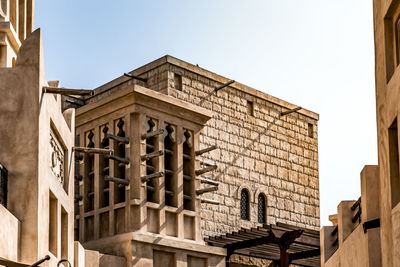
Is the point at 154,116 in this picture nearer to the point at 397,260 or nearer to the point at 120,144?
the point at 120,144

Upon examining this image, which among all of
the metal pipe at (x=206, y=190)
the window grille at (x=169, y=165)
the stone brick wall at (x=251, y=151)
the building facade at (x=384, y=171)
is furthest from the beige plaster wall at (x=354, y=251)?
the stone brick wall at (x=251, y=151)

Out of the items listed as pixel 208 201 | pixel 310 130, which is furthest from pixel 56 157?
pixel 310 130

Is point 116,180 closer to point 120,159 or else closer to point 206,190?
point 120,159

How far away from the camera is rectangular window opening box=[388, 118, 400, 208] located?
Answer: 35.3ft

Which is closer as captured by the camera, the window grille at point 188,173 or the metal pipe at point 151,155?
the metal pipe at point 151,155

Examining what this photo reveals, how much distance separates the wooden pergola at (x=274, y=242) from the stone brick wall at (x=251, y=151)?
0.82 metres

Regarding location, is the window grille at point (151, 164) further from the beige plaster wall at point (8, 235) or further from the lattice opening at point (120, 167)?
the beige plaster wall at point (8, 235)

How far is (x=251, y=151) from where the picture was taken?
2414 centimetres

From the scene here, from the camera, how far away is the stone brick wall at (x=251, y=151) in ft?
73.3

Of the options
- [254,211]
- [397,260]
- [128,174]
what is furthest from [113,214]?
[397,260]

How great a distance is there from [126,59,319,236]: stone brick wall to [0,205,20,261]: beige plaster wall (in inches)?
417

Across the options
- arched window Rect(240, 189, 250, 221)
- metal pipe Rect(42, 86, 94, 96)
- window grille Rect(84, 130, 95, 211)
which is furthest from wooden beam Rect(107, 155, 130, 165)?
metal pipe Rect(42, 86, 94, 96)

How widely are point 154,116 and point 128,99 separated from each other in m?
0.81

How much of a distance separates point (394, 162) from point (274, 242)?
31.4 feet
